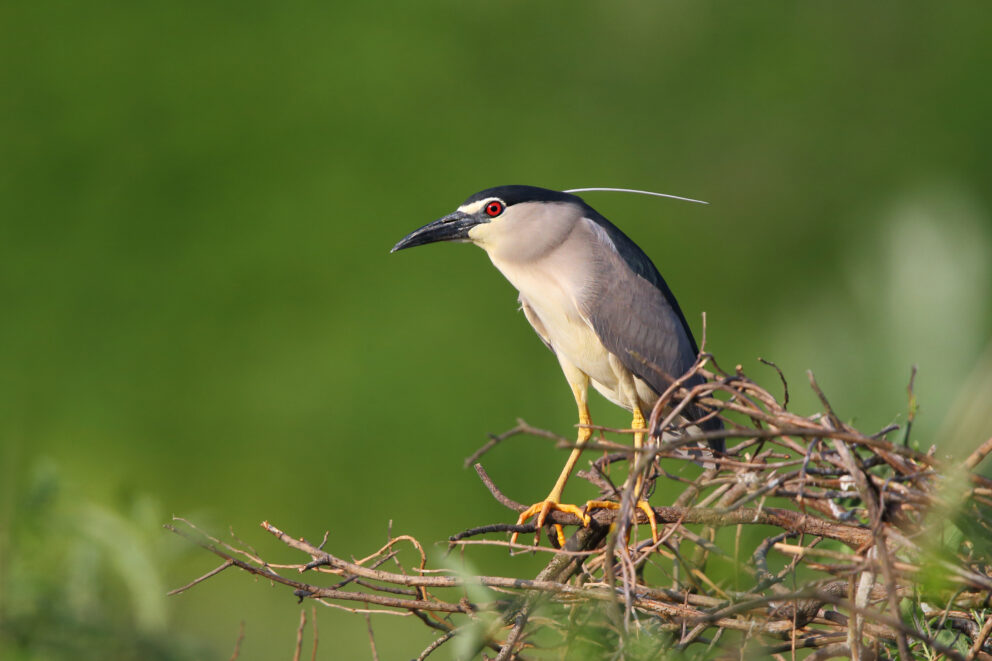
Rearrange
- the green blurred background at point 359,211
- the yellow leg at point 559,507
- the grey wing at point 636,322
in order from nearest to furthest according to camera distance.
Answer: the yellow leg at point 559,507, the grey wing at point 636,322, the green blurred background at point 359,211

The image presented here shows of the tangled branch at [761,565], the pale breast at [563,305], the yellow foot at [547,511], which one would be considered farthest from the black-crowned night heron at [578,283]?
the tangled branch at [761,565]

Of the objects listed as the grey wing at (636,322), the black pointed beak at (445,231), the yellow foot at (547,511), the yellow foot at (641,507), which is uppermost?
the black pointed beak at (445,231)

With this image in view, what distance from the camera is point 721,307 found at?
14.3 feet

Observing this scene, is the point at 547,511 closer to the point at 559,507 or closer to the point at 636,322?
the point at 559,507

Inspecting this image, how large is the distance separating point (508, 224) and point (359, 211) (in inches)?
102

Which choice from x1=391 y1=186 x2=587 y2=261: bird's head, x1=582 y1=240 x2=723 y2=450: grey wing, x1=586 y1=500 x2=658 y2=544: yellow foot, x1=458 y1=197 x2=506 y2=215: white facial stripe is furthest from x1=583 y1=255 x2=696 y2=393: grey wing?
x1=586 y1=500 x2=658 y2=544: yellow foot

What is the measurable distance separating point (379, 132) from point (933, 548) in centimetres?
392

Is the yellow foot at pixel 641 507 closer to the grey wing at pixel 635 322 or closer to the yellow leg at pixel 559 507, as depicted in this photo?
the yellow leg at pixel 559 507

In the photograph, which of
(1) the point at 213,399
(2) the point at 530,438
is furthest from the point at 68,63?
(2) the point at 530,438

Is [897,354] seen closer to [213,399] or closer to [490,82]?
[213,399]

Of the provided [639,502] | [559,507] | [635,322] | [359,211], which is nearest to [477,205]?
[635,322]

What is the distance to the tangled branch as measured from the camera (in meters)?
0.96

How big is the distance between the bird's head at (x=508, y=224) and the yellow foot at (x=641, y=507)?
0.50 m

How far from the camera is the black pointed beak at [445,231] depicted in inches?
74.7
